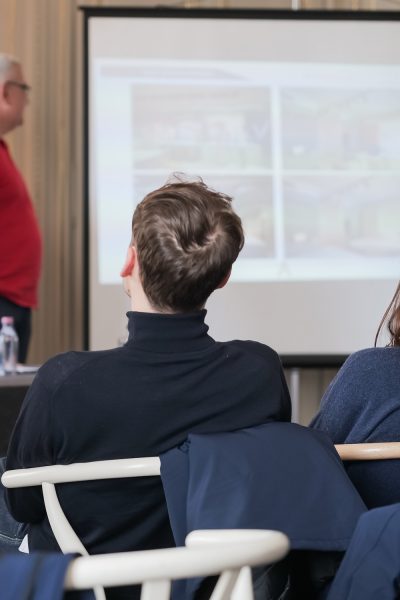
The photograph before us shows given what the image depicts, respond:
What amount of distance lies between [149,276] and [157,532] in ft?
1.20

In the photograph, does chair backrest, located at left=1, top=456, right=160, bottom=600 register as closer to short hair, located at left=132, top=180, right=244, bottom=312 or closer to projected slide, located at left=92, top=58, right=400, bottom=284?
short hair, located at left=132, top=180, right=244, bottom=312

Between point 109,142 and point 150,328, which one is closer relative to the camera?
point 150,328

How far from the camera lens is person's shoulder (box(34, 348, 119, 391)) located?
1.23 meters

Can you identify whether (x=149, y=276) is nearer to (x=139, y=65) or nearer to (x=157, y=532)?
(x=157, y=532)

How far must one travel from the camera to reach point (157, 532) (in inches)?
50.0

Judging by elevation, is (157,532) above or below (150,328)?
below

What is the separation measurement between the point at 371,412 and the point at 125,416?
0.43 metres

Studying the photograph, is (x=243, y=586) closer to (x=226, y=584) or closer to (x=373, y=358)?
(x=226, y=584)

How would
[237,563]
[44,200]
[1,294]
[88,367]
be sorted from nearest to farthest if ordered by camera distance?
[237,563] → [88,367] → [1,294] → [44,200]

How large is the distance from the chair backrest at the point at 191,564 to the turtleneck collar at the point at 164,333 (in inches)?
17.6

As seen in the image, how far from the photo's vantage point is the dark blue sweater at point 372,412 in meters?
1.43

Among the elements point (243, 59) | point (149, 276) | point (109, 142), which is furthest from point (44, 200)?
point (149, 276)

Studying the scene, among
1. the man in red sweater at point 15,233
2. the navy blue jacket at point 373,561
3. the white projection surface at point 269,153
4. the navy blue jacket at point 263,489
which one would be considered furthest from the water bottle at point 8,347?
the navy blue jacket at point 373,561

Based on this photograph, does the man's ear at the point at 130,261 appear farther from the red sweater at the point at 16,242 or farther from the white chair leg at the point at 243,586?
the red sweater at the point at 16,242
